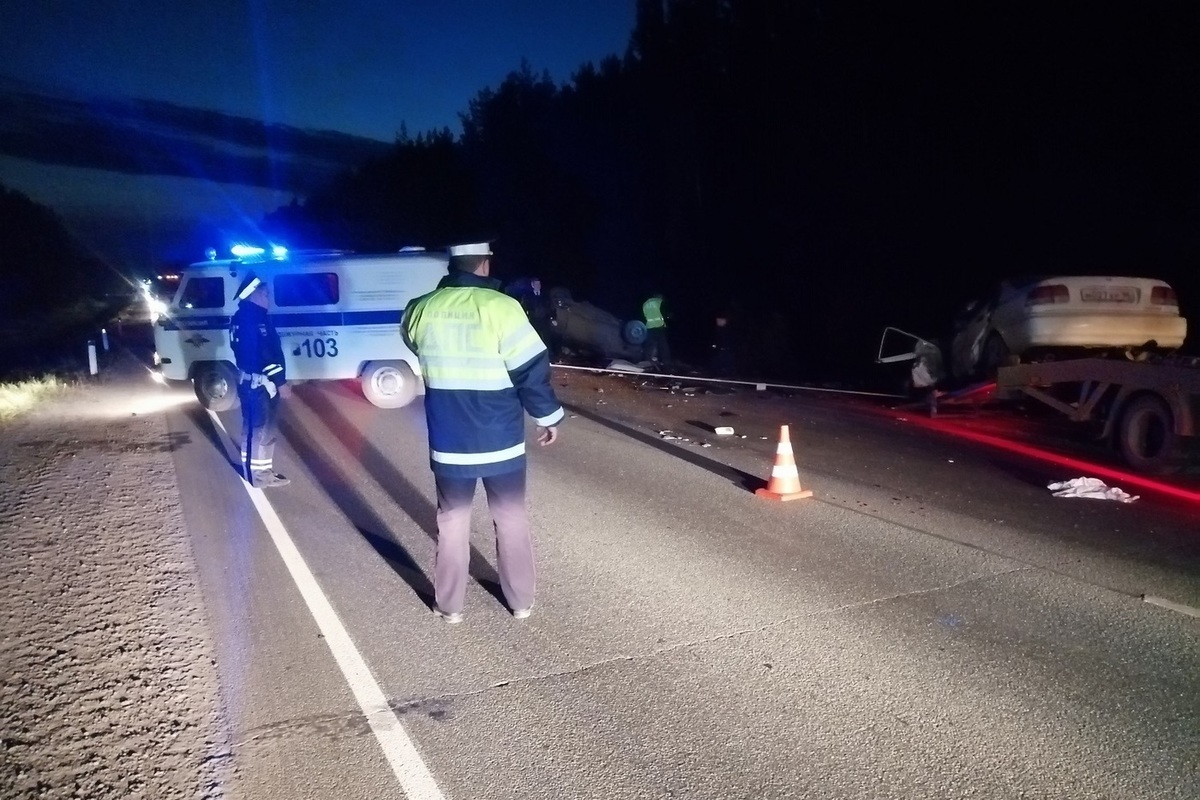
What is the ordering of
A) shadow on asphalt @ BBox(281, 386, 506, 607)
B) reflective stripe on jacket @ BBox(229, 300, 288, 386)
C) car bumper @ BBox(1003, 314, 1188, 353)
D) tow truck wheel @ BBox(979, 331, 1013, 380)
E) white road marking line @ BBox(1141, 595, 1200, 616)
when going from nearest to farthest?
white road marking line @ BBox(1141, 595, 1200, 616) < shadow on asphalt @ BBox(281, 386, 506, 607) < reflective stripe on jacket @ BBox(229, 300, 288, 386) < car bumper @ BBox(1003, 314, 1188, 353) < tow truck wheel @ BBox(979, 331, 1013, 380)

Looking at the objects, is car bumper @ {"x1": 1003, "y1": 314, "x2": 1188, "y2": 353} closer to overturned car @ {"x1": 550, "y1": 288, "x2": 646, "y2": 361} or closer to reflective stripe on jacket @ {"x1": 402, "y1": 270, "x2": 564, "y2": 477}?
reflective stripe on jacket @ {"x1": 402, "y1": 270, "x2": 564, "y2": 477}

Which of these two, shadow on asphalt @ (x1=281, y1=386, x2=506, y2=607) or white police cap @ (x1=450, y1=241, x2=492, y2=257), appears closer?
white police cap @ (x1=450, y1=241, x2=492, y2=257)

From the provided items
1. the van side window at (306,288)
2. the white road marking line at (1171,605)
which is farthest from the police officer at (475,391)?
the van side window at (306,288)

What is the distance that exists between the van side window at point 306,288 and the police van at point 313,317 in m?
0.01

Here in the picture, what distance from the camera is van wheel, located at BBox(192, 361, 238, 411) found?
13.3 meters

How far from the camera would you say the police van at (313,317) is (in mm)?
13062

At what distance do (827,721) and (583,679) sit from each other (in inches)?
46.9

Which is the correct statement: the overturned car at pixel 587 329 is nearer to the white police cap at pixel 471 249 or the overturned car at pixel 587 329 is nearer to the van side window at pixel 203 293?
the van side window at pixel 203 293

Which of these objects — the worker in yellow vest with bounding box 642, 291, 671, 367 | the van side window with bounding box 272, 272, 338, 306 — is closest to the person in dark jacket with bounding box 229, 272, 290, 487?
the van side window with bounding box 272, 272, 338, 306

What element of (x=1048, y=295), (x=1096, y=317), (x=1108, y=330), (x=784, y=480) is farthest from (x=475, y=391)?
(x=1108, y=330)

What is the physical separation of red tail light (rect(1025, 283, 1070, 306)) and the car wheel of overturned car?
11052mm

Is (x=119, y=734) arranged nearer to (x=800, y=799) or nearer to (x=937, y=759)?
(x=800, y=799)

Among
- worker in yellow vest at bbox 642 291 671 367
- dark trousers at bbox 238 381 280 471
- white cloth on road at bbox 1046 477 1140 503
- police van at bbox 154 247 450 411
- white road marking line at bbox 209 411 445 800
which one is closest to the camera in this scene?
white road marking line at bbox 209 411 445 800

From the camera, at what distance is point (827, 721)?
13.3 feet
